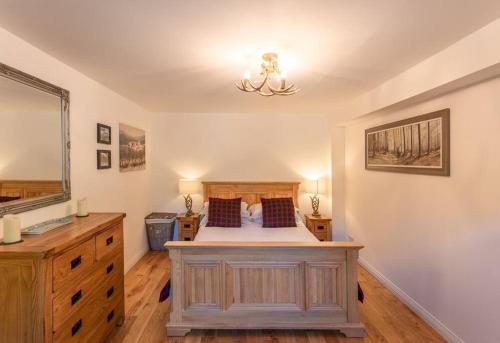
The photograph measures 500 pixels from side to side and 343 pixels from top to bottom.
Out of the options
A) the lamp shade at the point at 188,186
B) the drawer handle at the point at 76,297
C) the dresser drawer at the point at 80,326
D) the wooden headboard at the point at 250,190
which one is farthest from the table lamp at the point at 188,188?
the drawer handle at the point at 76,297

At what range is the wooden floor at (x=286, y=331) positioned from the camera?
224 centimetres

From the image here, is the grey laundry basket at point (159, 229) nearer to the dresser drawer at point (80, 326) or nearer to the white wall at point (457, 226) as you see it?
the dresser drawer at point (80, 326)

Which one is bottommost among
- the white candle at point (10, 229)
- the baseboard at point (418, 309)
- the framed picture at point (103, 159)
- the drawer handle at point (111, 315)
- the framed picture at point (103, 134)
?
the baseboard at point (418, 309)

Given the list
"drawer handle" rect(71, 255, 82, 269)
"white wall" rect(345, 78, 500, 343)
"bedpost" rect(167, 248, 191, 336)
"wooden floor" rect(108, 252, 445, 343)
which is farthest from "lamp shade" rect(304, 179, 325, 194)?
"drawer handle" rect(71, 255, 82, 269)

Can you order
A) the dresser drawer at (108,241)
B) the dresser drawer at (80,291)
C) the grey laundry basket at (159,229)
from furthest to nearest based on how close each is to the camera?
1. the grey laundry basket at (159,229)
2. the dresser drawer at (108,241)
3. the dresser drawer at (80,291)

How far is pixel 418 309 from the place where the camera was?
102 inches

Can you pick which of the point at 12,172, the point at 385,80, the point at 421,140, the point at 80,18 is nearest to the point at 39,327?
the point at 12,172

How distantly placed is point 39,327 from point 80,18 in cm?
174

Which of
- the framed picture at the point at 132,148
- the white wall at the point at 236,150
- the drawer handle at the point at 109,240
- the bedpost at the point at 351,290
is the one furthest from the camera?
the white wall at the point at 236,150

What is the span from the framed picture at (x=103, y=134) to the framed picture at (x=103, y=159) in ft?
0.37

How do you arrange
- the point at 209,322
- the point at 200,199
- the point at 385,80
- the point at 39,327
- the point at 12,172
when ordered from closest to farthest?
the point at 39,327, the point at 12,172, the point at 209,322, the point at 385,80, the point at 200,199

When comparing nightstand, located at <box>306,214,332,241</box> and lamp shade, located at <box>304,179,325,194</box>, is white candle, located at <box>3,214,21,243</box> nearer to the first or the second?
nightstand, located at <box>306,214,332,241</box>

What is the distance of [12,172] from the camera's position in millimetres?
1832

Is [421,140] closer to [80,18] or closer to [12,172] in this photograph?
[80,18]
